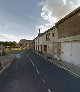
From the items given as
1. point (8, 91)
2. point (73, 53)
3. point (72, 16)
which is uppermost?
point (72, 16)

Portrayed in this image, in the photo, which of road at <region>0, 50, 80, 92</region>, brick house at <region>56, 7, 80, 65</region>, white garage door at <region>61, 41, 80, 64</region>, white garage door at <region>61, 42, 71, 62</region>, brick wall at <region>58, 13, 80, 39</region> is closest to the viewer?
road at <region>0, 50, 80, 92</region>

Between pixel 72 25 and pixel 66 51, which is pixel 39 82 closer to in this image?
pixel 72 25

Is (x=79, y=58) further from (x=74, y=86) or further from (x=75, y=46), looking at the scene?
(x=74, y=86)

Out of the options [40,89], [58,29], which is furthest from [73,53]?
[40,89]

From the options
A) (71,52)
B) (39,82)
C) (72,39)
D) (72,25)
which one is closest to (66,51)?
(71,52)

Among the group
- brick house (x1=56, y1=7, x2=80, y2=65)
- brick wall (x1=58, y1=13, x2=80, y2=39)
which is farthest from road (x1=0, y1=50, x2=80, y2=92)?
brick wall (x1=58, y1=13, x2=80, y2=39)

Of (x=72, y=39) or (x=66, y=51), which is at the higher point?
(x=72, y=39)

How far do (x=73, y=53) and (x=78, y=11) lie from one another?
234 inches

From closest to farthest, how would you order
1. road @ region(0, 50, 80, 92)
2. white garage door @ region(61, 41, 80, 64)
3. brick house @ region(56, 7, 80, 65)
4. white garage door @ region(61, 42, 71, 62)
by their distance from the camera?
road @ region(0, 50, 80, 92)
brick house @ region(56, 7, 80, 65)
white garage door @ region(61, 41, 80, 64)
white garage door @ region(61, 42, 71, 62)

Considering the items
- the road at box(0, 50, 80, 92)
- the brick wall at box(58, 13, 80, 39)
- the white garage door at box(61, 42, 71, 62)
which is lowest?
the road at box(0, 50, 80, 92)

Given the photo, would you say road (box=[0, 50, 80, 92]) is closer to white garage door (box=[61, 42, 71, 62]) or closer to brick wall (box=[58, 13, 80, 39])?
brick wall (box=[58, 13, 80, 39])

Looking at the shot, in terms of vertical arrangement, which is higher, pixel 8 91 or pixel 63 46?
pixel 63 46

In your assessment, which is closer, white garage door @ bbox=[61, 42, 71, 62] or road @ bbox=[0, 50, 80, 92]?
road @ bbox=[0, 50, 80, 92]

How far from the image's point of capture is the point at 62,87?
33.6ft
